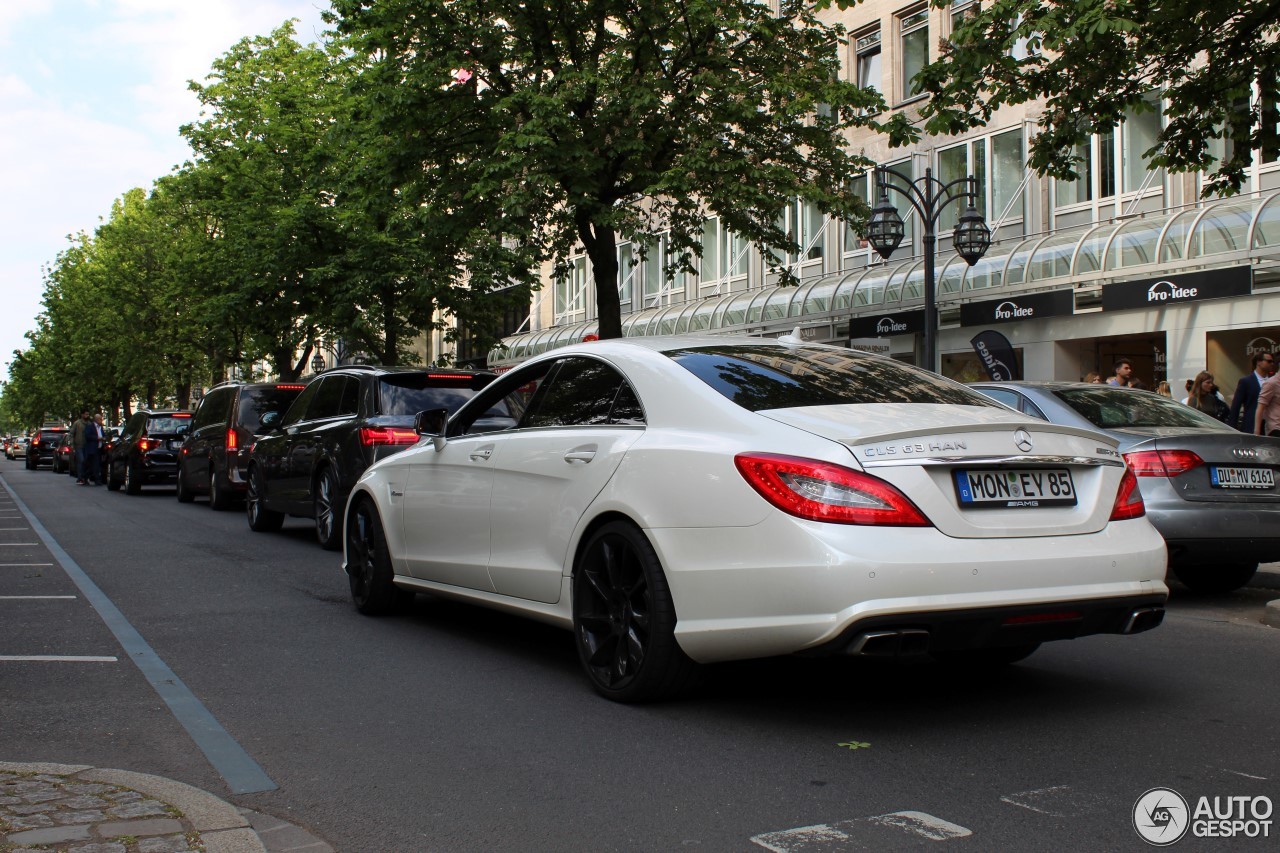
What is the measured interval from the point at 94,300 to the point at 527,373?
64741 mm

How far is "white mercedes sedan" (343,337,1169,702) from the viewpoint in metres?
4.60

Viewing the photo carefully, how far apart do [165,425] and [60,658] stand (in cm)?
2122

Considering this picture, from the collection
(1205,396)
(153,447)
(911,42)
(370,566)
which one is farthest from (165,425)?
(370,566)

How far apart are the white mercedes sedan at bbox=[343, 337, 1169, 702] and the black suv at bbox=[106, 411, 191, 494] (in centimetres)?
2173

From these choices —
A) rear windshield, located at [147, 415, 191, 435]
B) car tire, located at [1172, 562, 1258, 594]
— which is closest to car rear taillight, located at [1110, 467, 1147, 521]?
car tire, located at [1172, 562, 1258, 594]

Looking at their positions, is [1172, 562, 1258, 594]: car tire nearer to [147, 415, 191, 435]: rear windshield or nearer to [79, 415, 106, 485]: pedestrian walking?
[147, 415, 191, 435]: rear windshield

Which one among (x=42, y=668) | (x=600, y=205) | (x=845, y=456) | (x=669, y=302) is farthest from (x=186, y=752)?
(x=669, y=302)

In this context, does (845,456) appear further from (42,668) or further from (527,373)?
(42,668)

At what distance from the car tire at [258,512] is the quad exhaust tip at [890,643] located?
11296 mm

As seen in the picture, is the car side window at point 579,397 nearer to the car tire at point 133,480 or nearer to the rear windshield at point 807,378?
the rear windshield at point 807,378

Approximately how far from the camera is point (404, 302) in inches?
1208

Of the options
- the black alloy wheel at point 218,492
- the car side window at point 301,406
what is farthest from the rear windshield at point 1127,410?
the black alloy wheel at point 218,492

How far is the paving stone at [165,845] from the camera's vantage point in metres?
3.44

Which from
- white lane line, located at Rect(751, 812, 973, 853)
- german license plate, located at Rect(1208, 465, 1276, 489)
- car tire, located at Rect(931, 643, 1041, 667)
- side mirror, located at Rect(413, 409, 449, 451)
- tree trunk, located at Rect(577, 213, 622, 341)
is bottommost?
white lane line, located at Rect(751, 812, 973, 853)
